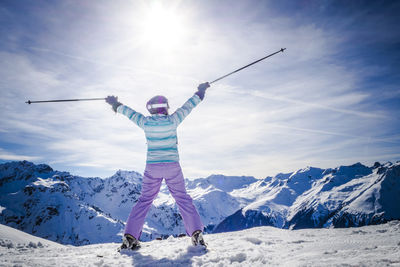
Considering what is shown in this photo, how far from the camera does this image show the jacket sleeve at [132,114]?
19.0ft

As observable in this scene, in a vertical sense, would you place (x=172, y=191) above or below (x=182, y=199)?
above

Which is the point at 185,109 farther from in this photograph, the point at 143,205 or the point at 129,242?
the point at 129,242

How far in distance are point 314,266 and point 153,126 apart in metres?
4.23

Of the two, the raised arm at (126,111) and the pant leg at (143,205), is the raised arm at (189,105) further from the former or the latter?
the pant leg at (143,205)

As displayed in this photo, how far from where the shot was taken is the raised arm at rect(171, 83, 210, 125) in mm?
5750

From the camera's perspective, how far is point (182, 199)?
5371mm

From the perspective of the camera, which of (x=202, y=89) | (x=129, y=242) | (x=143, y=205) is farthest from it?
(x=202, y=89)

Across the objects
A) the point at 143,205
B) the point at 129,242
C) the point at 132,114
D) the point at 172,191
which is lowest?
the point at 129,242

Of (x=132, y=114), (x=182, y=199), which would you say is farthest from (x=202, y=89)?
(x=182, y=199)

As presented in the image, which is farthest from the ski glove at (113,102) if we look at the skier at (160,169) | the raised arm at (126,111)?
the skier at (160,169)

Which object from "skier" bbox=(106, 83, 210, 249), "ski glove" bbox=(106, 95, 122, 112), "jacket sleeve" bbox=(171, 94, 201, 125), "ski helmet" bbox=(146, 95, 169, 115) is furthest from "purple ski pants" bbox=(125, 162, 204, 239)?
"ski glove" bbox=(106, 95, 122, 112)

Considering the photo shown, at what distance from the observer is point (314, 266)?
8.95 ft

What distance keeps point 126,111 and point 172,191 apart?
2.42 m

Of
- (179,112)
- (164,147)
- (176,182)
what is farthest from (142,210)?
(179,112)
